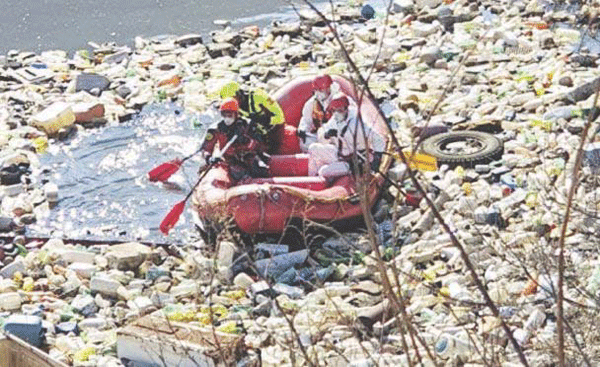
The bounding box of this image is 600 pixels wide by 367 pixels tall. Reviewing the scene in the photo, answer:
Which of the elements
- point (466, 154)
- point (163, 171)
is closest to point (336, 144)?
point (466, 154)

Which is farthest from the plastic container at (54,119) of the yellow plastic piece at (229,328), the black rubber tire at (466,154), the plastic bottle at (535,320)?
the plastic bottle at (535,320)

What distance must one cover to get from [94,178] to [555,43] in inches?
192

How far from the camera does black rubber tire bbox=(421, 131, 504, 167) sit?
30.1 feet

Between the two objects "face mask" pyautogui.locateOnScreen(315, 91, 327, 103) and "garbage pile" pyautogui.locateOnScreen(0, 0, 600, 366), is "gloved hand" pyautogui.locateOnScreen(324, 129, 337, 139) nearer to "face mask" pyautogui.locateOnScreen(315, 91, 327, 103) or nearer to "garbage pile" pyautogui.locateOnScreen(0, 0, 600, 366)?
"face mask" pyautogui.locateOnScreen(315, 91, 327, 103)

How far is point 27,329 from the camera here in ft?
22.5

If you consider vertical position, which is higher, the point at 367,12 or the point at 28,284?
the point at 28,284

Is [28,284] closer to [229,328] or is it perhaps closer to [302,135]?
[229,328]

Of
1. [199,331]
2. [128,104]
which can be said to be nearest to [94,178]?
[128,104]

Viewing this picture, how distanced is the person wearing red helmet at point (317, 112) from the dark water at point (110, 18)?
19.6 feet

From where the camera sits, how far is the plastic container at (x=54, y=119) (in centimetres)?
1107

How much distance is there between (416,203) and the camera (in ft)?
28.2

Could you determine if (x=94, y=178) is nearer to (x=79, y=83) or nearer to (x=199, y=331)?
(x=79, y=83)

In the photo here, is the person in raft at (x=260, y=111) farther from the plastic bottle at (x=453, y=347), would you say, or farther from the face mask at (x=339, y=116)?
the plastic bottle at (x=453, y=347)

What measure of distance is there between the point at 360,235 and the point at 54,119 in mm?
4063
